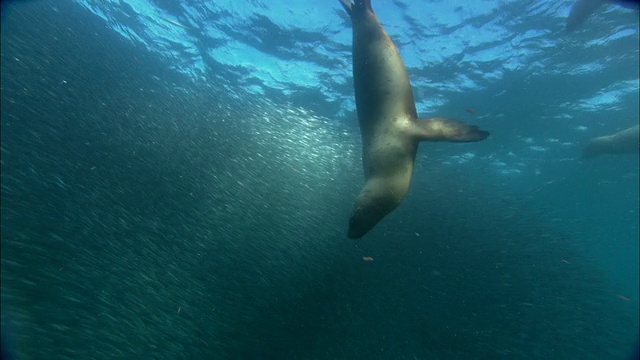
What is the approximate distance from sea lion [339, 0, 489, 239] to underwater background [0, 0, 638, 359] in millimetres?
3791

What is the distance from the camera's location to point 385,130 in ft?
8.53

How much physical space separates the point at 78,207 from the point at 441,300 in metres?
9.00

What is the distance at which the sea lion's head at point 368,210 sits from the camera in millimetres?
2307

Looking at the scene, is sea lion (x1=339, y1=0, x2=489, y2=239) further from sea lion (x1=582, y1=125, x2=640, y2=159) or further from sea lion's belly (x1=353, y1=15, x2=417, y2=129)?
sea lion (x1=582, y1=125, x2=640, y2=159)

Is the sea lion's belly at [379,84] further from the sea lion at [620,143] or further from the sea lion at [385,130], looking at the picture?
the sea lion at [620,143]

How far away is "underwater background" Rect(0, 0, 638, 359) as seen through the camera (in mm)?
5102

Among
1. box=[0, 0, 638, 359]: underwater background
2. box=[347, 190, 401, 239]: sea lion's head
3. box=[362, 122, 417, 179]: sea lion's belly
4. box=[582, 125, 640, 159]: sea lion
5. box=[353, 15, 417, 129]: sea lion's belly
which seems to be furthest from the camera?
box=[582, 125, 640, 159]: sea lion

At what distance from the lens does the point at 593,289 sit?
11.0 metres

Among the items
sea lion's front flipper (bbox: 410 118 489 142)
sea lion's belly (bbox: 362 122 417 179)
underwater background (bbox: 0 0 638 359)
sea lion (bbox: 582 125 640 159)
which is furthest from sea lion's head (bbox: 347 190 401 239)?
sea lion (bbox: 582 125 640 159)

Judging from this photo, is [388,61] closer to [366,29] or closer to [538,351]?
[366,29]

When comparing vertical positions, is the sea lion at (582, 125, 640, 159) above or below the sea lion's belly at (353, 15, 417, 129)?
above

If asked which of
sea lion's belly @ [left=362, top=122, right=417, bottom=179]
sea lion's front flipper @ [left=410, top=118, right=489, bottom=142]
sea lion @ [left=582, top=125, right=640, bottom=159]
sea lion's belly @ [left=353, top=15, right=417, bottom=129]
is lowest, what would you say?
sea lion's belly @ [left=362, top=122, right=417, bottom=179]

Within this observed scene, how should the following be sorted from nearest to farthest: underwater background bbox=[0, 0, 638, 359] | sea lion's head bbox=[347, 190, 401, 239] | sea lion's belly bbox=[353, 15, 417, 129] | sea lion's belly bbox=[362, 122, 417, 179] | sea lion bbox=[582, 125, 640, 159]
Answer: sea lion's head bbox=[347, 190, 401, 239]
sea lion's belly bbox=[362, 122, 417, 179]
sea lion's belly bbox=[353, 15, 417, 129]
underwater background bbox=[0, 0, 638, 359]
sea lion bbox=[582, 125, 640, 159]

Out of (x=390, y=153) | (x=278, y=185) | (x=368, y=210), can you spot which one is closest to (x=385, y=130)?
(x=390, y=153)
